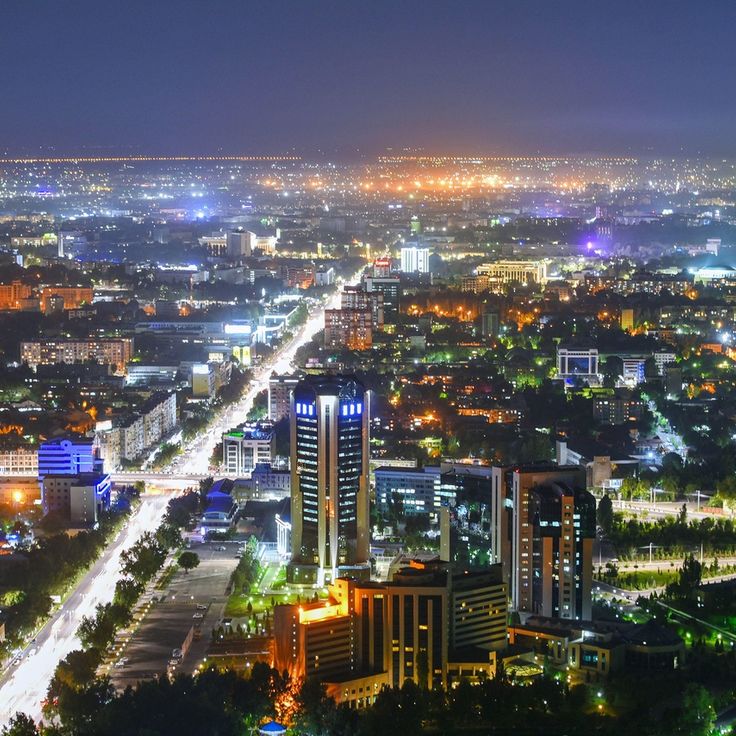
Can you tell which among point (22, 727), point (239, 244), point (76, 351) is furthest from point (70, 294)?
point (22, 727)

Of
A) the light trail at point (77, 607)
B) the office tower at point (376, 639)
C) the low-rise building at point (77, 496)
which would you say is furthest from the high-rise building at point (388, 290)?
the office tower at point (376, 639)

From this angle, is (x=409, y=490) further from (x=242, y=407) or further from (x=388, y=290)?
(x=388, y=290)

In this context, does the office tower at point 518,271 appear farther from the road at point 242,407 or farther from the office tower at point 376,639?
the office tower at point 376,639

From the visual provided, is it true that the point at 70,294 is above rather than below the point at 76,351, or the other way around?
above

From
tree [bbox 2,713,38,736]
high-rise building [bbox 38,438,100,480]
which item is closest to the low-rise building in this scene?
high-rise building [bbox 38,438,100,480]

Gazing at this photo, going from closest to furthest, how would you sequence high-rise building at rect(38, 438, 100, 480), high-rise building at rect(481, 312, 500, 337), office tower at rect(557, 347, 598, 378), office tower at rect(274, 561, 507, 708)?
1. office tower at rect(274, 561, 507, 708)
2. high-rise building at rect(38, 438, 100, 480)
3. office tower at rect(557, 347, 598, 378)
4. high-rise building at rect(481, 312, 500, 337)

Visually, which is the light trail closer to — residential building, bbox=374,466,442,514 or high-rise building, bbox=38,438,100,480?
high-rise building, bbox=38,438,100,480
